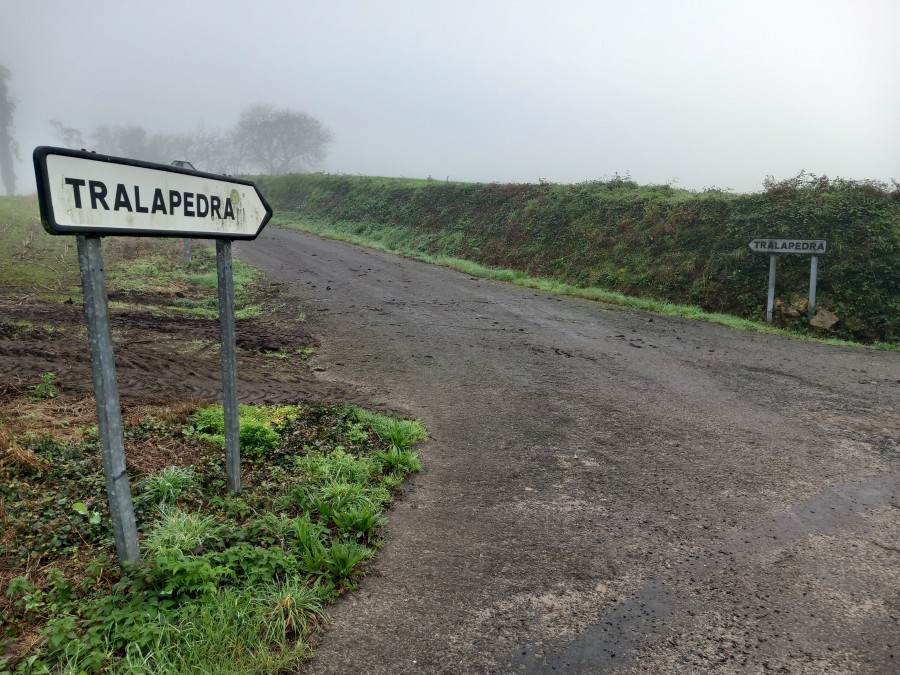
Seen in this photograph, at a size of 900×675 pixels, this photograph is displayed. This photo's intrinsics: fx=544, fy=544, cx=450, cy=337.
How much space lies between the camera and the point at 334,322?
10.0 metres

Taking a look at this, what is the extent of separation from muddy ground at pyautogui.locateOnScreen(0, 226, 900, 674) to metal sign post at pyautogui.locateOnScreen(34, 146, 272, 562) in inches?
55.6

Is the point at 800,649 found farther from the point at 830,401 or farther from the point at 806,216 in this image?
the point at 806,216

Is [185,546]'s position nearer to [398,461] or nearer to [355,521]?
[355,521]

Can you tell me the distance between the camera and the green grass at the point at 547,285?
11.6m

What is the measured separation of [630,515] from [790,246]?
10589 mm

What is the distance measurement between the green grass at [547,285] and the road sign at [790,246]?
65.0 inches

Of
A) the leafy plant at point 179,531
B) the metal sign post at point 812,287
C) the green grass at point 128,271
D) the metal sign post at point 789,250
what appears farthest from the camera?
the metal sign post at point 812,287

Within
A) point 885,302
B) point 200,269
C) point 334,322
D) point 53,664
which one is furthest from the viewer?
point 200,269

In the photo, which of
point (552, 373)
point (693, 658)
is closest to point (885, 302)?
point (552, 373)

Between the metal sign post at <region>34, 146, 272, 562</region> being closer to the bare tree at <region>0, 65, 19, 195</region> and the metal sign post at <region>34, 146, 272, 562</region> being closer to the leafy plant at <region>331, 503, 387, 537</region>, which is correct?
the leafy plant at <region>331, 503, 387, 537</region>

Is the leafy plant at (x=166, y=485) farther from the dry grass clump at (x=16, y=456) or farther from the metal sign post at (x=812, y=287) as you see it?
the metal sign post at (x=812, y=287)

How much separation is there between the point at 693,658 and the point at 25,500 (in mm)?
4056

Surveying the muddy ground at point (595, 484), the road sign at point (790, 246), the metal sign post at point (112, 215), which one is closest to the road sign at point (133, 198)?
the metal sign post at point (112, 215)

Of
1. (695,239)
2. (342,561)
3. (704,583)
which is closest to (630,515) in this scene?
(704,583)
